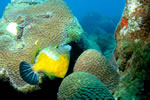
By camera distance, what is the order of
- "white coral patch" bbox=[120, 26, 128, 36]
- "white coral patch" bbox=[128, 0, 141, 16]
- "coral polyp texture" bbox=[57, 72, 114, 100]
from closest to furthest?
"coral polyp texture" bbox=[57, 72, 114, 100] → "white coral patch" bbox=[128, 0, 141, 16] → "white coral patch" bbox=[120, 26, 128, 36]

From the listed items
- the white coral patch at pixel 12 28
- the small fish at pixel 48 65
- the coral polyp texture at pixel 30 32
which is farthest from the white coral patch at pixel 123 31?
the white coral patch at pixel 12 28

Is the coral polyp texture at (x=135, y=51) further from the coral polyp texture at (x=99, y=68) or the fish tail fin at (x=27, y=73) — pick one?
the fish tail fin at (x=27, y=73)

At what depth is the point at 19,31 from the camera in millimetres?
3275

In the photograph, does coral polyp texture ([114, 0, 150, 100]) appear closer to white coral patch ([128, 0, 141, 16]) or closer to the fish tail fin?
white coral patch ([128, 0, 141, 16])

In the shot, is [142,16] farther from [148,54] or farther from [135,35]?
[148,54]

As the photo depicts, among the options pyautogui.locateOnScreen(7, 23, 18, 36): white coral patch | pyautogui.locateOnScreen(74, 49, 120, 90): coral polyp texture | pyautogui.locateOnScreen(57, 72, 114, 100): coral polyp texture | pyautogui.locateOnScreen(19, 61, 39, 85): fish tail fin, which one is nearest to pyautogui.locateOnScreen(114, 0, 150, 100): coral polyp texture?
pyautogui.locateOnScreen(57, 72, 114, 100): coral polyp texture

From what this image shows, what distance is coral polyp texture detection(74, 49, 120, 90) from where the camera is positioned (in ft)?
8.77

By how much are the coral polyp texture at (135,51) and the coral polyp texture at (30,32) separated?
1488mm

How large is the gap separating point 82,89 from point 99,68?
87 centimetres

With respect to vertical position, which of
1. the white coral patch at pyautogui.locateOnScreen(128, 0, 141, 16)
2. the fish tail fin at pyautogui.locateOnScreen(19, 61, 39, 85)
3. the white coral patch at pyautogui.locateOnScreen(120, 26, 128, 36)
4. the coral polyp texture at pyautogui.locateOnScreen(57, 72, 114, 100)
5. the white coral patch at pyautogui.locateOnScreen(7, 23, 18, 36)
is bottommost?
the coral polyp texture at pyautogui.locateOnScreen(57, 72, 114, 100)

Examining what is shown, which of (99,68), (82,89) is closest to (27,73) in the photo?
(82,89)

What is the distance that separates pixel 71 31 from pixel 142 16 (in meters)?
1.81

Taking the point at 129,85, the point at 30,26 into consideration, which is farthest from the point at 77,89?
the point at 30,26

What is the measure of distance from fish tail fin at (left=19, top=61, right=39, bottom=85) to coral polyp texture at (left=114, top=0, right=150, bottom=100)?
55.4 inches
